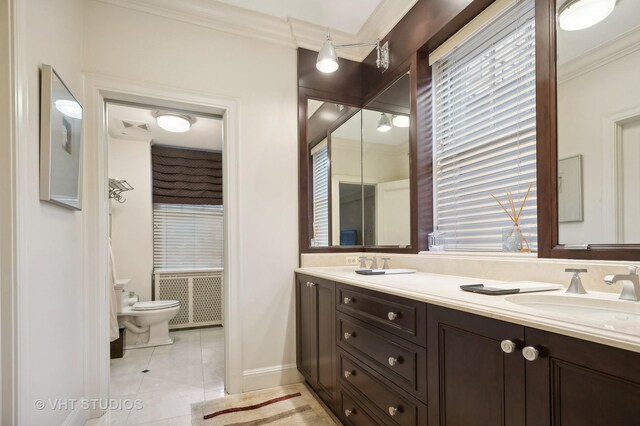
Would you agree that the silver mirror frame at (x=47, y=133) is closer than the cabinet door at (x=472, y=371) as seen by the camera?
No

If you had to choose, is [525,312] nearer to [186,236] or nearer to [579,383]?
[579,383]

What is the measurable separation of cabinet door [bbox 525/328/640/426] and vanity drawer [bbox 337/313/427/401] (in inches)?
16.3

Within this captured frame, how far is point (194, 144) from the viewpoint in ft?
14.1

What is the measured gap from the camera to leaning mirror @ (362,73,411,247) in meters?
2.29

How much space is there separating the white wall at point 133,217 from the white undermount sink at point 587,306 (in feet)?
13.4

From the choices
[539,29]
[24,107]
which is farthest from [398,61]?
[24,107]

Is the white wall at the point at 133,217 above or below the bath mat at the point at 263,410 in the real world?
above

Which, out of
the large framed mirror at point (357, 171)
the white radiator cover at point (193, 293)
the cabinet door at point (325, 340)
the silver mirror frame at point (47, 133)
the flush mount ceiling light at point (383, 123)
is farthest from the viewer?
the white radiator cover at point (193, 293)

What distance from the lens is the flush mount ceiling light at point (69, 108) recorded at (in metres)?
1.58

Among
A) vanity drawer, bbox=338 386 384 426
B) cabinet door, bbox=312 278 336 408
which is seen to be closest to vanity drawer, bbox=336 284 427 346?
cabinet door, bbox=312 278 336 408

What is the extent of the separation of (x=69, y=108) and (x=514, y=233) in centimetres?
244

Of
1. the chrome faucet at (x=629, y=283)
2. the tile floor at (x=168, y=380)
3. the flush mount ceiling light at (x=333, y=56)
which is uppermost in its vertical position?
the flush mount ceiling light at (x=333, y=56)

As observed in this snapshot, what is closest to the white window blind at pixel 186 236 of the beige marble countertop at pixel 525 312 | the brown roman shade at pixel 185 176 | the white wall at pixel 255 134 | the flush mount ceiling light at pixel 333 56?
the brown roman shade at pixel 185 176

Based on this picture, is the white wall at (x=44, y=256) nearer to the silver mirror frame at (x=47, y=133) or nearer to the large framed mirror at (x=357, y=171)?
the silver mirror frame at (x=47, y=133)
